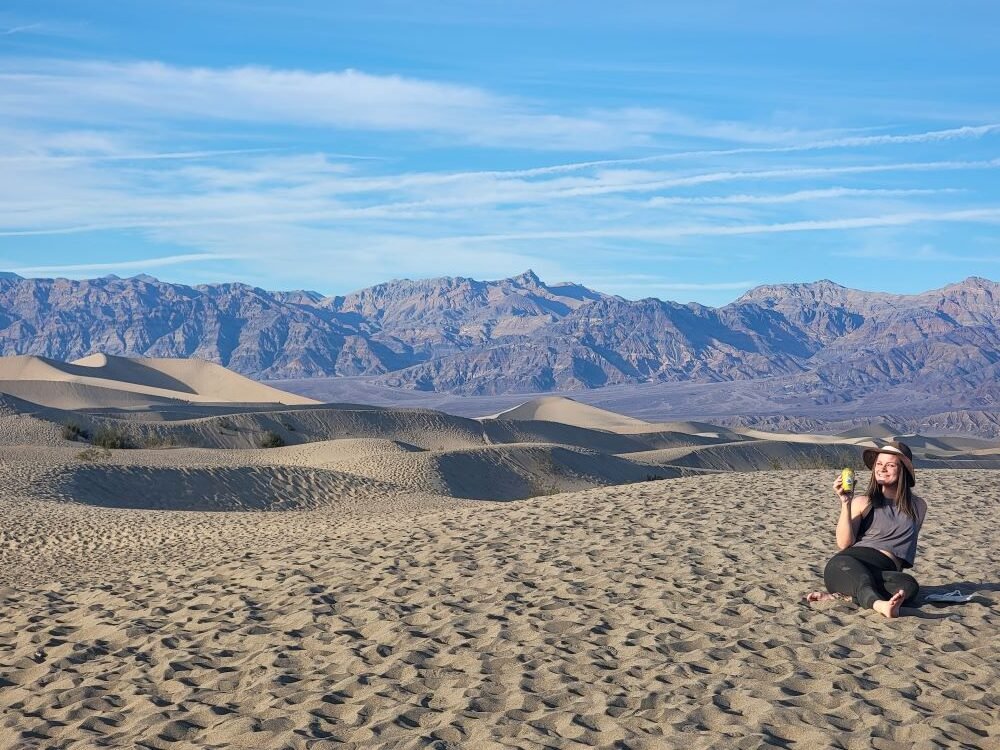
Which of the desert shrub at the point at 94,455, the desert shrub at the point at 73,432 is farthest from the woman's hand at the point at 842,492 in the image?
the desert shrub at the point at 73,432

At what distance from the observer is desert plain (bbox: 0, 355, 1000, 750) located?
6.94 metres

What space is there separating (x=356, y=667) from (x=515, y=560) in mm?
3520

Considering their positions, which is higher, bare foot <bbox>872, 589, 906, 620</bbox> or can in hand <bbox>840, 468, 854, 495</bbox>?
can in hand <bbox>840, 468, 854, 495</bbox>

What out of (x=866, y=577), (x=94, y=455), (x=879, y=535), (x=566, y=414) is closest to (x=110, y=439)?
(x=94, y=455)

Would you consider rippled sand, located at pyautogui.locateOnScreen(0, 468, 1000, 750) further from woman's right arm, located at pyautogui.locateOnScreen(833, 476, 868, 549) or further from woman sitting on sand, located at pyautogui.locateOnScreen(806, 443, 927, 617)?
woman's right arm, located at pyautogui.locateOnScreen(833, 476, 868, 549)

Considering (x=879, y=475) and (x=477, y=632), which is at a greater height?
(x=879, y=475)

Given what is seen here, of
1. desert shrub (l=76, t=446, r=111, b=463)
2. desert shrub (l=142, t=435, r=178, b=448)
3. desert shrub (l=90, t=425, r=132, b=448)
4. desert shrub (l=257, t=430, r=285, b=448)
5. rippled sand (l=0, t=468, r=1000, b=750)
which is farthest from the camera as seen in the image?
desert shrub (l=257, t=430, r=285, b=448)

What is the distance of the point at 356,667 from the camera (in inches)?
315

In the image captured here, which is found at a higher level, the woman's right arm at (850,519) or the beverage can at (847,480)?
the beverage can at (847,480)

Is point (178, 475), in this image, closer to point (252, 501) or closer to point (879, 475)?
point (252, 501)

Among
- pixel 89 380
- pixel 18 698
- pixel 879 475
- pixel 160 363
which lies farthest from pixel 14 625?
pixel 160 363

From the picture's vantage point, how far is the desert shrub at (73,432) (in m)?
36.7

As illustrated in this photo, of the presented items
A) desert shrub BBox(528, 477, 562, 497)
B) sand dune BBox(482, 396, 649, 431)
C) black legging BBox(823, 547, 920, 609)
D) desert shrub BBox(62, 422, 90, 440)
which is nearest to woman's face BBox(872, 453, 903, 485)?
black legging BBox(823, 547, 920, 609)

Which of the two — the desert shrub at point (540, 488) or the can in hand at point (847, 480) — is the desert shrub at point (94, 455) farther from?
the can in hand at point (847, 480)
